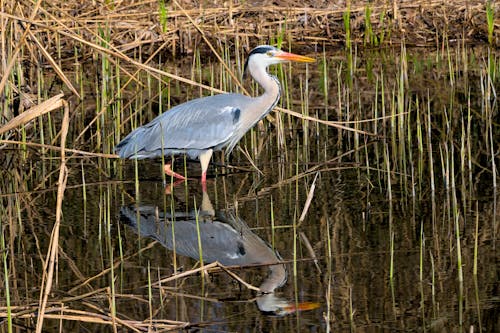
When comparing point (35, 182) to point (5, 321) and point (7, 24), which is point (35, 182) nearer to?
point (7, 24)

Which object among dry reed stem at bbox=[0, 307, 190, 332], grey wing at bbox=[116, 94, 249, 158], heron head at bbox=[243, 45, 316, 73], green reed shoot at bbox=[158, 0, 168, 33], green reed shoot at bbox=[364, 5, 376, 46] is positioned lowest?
dry reed stem at bbox=[0, 307, 190, 332]

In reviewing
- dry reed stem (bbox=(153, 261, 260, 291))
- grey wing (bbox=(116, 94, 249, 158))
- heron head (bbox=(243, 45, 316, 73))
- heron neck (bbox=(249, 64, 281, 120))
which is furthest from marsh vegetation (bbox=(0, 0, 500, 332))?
heron head (bbox=(243, 45, 316, 73))

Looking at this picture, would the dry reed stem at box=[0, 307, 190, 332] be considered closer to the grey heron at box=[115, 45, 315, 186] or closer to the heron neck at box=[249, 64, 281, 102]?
the grey heron at box=[115, 45, 315, 186]

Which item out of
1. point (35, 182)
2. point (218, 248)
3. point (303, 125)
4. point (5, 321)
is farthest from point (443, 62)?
point (5, 321)

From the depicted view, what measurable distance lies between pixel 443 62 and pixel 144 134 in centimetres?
432

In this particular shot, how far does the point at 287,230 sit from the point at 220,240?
37cm

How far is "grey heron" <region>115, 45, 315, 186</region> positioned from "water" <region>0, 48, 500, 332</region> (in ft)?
0.66

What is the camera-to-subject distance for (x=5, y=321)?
4336 mm

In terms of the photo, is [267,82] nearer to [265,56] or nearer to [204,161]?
[265,56]

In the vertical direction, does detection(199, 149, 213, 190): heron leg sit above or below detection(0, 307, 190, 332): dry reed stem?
above

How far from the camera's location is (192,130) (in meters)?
7.51

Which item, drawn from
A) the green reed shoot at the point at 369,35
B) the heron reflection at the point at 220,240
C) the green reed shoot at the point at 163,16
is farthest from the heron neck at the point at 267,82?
the green reed shoot at the point at 369,35

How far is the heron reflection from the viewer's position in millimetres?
4573

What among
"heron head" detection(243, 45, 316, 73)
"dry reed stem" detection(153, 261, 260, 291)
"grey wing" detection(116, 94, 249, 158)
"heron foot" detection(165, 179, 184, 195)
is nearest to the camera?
"dry reed stem" detection(153, 261, 260, 291)
